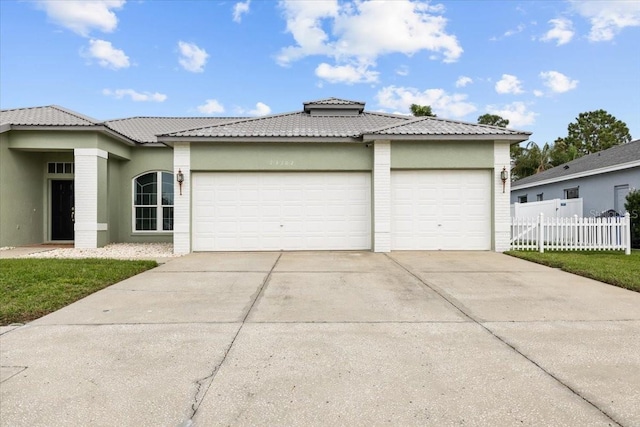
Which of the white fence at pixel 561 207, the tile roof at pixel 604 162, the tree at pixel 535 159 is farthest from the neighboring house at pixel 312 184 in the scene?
the tree at pixel 535 159

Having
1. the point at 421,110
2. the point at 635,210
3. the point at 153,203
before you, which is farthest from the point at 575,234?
the point at 153,203

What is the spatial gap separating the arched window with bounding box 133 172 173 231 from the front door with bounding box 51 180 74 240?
2524 mm

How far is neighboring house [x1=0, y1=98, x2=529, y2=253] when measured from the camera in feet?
38.1

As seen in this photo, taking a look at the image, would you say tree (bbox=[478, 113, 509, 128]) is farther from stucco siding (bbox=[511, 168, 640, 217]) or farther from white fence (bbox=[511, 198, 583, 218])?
white fence (bbox=[511, 198, 583, 218])

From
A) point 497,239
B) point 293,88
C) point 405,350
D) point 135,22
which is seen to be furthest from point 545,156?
point 405,350

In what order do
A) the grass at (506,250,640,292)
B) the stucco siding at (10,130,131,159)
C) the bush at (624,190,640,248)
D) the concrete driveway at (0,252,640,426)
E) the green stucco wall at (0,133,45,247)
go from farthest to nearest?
1. the bush at (624,190,640,248)
2. the stucco siding at (10,130,131,159)
3. the green stucco wall at (0,133,45,247)
4. the grass at (506,250,640,292)
5. the concrete driveway at (0,252,640,426)

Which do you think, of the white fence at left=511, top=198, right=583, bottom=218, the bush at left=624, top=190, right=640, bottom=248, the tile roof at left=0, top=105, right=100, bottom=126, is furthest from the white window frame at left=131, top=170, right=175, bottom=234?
the bush at left=624, top=190, right=640, bottom=248

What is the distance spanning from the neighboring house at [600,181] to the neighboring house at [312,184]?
8372 mm

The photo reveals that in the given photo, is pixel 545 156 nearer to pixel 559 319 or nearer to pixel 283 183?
pixel 283 183

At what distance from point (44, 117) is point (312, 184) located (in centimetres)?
959

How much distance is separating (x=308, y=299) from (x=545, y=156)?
116 ft

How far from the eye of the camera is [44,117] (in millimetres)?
13078

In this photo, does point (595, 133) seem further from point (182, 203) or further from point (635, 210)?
point (182, 203)

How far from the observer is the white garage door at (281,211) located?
39.0ft
